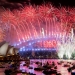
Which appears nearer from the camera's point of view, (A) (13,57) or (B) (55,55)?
(A) (13,57)

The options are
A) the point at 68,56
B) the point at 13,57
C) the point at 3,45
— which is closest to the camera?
the point at 3,45

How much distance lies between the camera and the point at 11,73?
21.9 m

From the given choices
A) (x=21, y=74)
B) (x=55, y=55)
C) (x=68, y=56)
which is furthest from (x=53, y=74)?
(x=55, y=55)

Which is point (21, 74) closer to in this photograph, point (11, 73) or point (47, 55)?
point (11, 73)

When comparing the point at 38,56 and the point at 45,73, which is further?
the point at 38,56

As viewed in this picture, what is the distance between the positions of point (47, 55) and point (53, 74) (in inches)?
2132

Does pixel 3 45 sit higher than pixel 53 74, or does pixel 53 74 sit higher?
pixel 3 45

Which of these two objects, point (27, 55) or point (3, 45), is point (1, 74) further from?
point (27, 55)

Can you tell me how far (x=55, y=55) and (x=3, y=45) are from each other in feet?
95.8

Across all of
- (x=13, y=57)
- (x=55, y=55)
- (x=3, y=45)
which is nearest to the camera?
(x=3, y=45)

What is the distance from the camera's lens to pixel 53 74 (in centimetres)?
2455

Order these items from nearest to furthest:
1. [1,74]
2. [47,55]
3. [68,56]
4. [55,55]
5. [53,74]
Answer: [1,74] < [53,74] < [68,56] < [55,55] < [47,55]

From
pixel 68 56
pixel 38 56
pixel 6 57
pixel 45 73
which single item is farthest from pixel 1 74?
pixel 38 56

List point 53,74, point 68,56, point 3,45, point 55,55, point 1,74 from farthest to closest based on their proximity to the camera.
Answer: point 55,55 < point 68,56 < point 3,45 < point 53,74 < point 1,74
